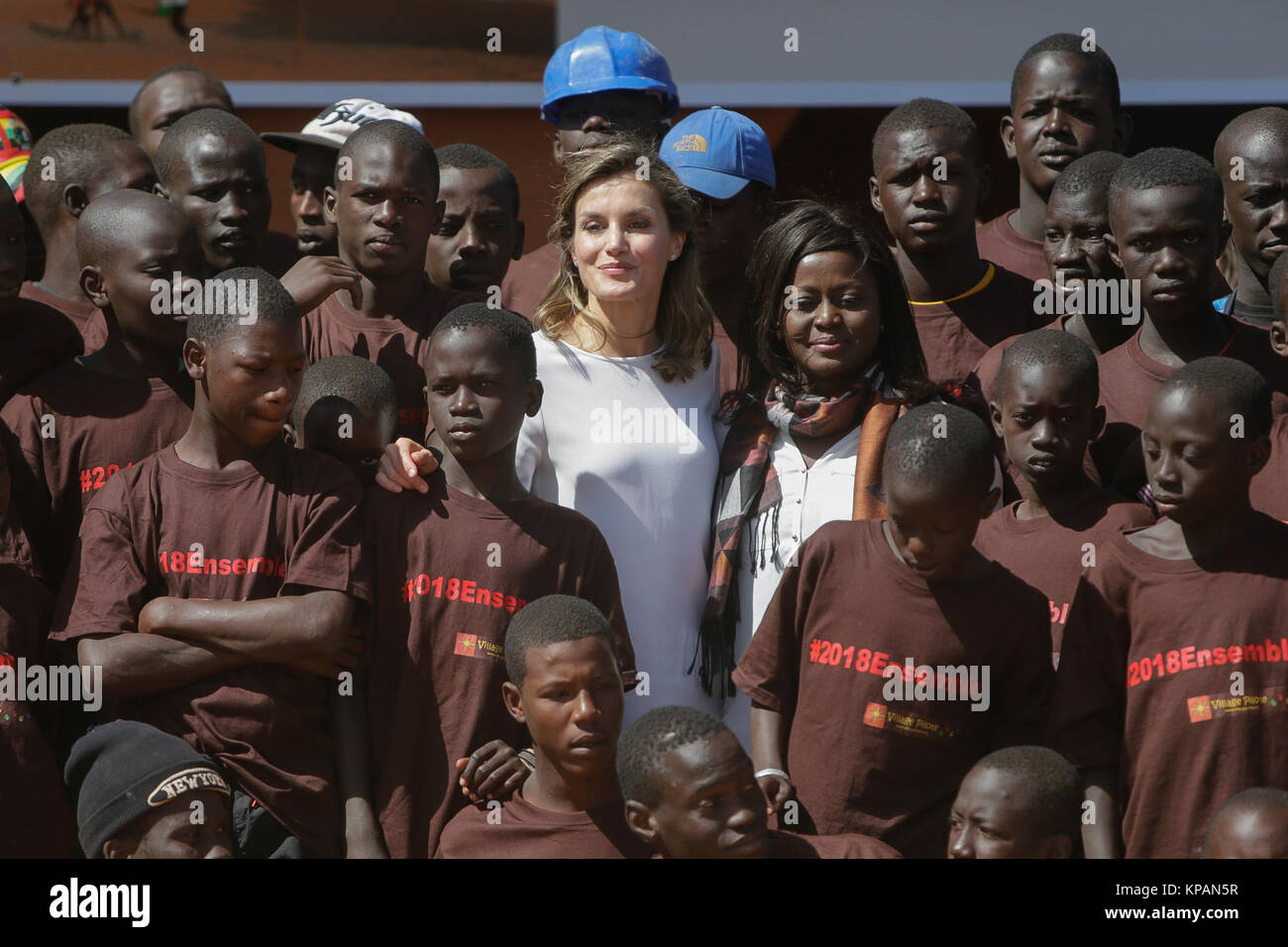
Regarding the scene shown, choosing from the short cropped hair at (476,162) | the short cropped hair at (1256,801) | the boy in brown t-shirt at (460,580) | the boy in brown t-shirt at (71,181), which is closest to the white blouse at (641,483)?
the boy in brown t-shirt at (460,580)

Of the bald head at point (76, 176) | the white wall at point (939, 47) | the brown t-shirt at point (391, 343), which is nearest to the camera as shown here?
the brown t-shirt at point (391, 343)

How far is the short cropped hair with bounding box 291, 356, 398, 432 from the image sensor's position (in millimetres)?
4230

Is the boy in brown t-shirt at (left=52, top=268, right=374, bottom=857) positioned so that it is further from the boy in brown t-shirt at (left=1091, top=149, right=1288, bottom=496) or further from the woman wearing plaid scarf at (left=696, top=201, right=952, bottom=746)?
the boy in brown t-shirt at (left=1091, top=149, right=1288, bottom=496)

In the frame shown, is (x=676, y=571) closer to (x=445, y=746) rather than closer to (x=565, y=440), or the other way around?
(x=565, y=440)

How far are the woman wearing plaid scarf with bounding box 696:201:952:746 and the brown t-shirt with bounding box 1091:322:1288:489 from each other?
428 mm

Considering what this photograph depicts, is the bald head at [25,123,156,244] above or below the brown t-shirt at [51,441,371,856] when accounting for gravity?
above

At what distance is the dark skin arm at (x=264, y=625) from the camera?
365 centimetres

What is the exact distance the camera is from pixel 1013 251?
5320 millimetres

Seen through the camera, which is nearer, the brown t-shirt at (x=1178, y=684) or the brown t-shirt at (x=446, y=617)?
the brown t-shirt at (x=1178, y=684)

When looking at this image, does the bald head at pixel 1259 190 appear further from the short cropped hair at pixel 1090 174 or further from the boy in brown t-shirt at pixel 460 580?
the boy in brown t-shirt at pixel 460 580

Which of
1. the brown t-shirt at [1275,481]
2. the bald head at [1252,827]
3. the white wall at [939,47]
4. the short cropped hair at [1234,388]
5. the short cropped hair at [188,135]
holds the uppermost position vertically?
the white wall at [939,47]

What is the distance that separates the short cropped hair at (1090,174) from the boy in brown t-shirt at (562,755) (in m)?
2.10

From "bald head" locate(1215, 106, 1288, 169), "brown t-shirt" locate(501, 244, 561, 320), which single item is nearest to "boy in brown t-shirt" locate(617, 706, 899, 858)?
"brown t-shirt" locate(501, 244, 561, 320)

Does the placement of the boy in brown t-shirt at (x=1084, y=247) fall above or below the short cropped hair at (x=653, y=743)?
above
